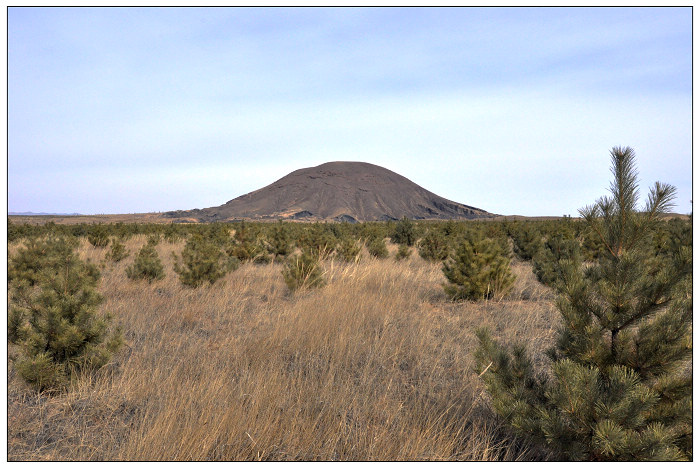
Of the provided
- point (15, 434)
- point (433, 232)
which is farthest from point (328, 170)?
point (15, 434)

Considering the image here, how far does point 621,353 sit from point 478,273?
17.4ft

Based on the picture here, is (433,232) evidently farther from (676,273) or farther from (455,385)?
(676,273)

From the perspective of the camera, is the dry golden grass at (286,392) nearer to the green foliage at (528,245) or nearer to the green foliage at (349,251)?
the green foliage at (349,251)

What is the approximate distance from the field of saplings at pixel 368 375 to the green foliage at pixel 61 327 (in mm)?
15

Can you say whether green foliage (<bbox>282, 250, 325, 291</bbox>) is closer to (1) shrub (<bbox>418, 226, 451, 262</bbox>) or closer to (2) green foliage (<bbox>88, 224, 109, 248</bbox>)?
(1) shrub (<bbox>418, 226, 451, 262</bbox>)

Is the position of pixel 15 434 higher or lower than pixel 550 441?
lower

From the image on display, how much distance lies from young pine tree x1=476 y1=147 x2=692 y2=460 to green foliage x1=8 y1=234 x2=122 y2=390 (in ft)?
A: 11.1

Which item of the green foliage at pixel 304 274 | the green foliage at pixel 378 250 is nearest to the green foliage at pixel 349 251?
the green foliage at pixel 378 250

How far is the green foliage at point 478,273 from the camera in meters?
7.60

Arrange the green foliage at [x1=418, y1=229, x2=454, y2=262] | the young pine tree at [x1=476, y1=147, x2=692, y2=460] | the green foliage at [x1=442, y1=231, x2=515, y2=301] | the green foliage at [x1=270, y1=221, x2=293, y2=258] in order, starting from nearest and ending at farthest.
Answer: the young pine tree at [x1=476, y1=147, x2=692, y2=460] < the green foliage at [x1=442, y1=231, x2=515, y2=301] < the green foliage at [x1=418, y1=229, x2=454, y2=262] < the green foliage at [x1=270, y1=221, x2=293, y2=258]

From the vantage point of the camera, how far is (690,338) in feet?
7.59

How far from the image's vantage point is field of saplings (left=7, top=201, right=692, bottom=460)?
7.71ft

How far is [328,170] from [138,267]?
598 ft

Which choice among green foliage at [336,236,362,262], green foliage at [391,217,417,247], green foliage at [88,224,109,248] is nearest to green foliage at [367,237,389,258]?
green foliage at [336,236,362,262]
